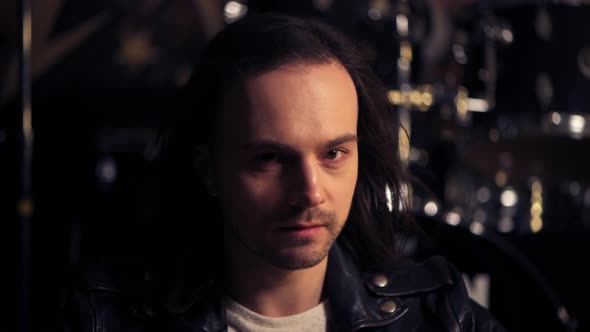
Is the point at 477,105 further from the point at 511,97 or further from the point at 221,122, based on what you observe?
the point at 221,122

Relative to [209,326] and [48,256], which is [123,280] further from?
[48,256]

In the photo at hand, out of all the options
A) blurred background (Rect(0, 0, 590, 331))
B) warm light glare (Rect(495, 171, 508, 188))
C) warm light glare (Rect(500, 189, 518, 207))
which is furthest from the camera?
warm light glare (Rect(500, 189, 518, 207))

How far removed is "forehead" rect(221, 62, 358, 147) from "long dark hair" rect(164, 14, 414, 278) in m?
0.03

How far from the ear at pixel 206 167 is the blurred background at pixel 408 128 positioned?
414mm

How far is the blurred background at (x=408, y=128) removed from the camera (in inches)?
75.2

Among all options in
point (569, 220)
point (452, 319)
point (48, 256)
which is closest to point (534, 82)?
point (569, 220)

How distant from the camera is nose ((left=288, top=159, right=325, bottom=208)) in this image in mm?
985

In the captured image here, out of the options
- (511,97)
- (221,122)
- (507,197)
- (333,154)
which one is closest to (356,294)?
(333,154)

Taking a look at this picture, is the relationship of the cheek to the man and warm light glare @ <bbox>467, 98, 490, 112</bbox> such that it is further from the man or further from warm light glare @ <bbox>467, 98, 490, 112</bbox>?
warm light glare @ <bbox>467, 98, 490, 112</bbox>

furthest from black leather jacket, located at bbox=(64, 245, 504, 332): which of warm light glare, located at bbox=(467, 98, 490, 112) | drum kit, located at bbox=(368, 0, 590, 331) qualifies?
warm light glare, located at bbox=(467, 98, 490, 112)

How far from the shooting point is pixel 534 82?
98.4 inches

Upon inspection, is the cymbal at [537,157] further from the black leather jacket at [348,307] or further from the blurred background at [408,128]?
the black leather jacket at [348,307]

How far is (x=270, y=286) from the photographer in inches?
43.5

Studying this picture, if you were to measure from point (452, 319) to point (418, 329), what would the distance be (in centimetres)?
6
